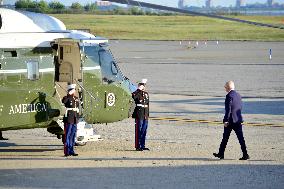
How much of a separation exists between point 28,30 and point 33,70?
0.99 meters

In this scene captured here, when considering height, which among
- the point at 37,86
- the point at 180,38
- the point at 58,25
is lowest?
the point at 180,38

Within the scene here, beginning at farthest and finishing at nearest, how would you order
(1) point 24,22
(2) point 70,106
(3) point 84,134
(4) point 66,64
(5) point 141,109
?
(5) point 141,109 → (3) point 84,134 → (4) point 66,64 → (2) point 70,106 → (1) point 24,22

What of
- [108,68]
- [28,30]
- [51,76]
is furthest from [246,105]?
[28,30]

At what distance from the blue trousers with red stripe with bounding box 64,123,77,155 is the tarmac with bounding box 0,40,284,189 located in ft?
0.85

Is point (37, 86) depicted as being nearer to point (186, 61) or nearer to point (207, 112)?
point (207, 112)

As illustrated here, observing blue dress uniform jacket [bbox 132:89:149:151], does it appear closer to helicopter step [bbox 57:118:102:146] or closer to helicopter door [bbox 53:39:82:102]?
helicopter step [bbox 57:118:102:146]

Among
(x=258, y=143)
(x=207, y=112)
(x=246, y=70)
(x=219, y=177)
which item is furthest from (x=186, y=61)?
(x=219, y=177)

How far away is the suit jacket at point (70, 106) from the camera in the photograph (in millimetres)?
19078

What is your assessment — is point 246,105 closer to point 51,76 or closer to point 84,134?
point 84,134

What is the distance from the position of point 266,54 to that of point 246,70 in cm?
1747

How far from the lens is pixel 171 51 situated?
224ft

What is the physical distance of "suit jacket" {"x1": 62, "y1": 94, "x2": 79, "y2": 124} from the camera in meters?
19.1

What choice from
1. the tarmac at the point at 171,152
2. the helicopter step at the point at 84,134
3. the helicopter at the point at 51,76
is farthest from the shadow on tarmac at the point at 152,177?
the helicopter step at the point at 84,134

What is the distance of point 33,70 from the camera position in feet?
63.4
